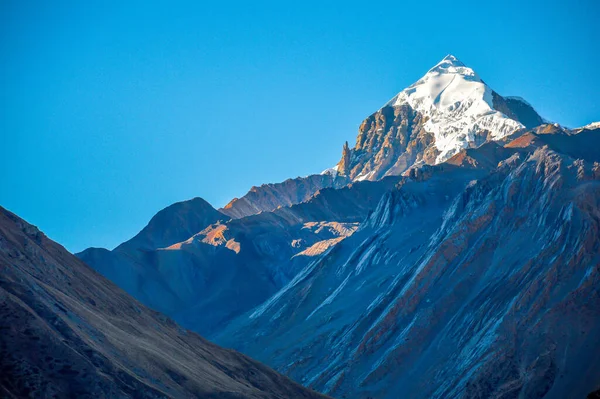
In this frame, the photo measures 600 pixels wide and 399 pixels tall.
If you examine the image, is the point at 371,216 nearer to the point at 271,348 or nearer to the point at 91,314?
the point at 271,348

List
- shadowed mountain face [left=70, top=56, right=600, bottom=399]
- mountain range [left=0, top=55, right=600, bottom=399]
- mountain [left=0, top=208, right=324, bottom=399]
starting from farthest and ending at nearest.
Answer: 1. shadowed mountain face [left=70, top=56, right=600, bottom=399]
2. mountain range [left=0, top=55, right=600, bottom=399]
3. mountain [left=0, top=208, right=324, bottom=399]

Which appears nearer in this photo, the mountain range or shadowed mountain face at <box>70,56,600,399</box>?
the mountain range

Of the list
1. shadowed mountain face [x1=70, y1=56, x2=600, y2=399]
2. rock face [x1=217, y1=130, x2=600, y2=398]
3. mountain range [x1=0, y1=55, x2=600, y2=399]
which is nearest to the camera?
→ mountain range [x1=0, y1=55, x2=600, y2=399]

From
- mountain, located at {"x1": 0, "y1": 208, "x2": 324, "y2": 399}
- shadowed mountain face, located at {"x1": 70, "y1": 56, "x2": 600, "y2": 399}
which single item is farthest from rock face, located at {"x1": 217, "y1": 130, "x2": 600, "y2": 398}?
mountain, located at {"x1": 0, "y1": 208, "x2": 324, "y2": 399}

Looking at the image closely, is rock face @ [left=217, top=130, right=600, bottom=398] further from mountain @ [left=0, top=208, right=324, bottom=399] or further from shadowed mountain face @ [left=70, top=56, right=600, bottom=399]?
mountain @ [left=0, top=208, right=324, bottom=399]

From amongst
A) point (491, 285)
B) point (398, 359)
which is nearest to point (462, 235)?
point (491, 285)

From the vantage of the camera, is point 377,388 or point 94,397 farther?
point 377,388

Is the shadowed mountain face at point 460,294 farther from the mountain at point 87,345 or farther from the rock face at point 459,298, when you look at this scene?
the mountain at point 87,345
